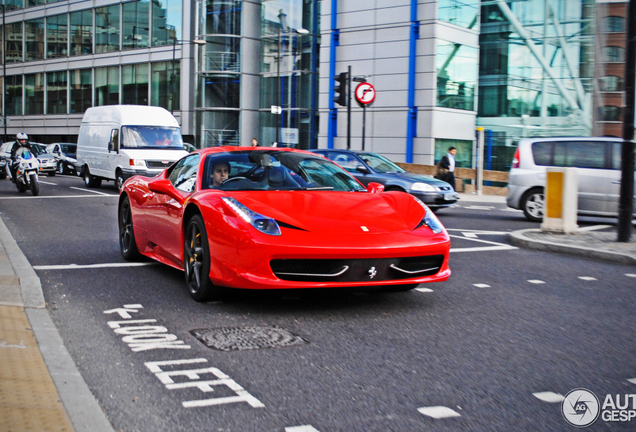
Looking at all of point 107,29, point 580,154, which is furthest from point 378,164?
point 107,29

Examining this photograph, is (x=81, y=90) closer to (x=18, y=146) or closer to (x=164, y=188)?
(x=18, y=146)

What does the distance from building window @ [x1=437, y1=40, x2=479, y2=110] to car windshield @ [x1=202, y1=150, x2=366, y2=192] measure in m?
24.6

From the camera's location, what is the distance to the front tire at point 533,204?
14.8m

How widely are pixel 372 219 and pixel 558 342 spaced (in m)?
1.68

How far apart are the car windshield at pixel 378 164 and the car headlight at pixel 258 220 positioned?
10.4m

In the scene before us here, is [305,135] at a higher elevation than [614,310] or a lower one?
higher

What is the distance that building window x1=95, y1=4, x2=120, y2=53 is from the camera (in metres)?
52.8

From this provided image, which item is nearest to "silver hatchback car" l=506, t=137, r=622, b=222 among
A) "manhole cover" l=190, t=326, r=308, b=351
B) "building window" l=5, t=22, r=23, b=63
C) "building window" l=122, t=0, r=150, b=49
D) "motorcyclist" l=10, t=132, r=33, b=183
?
"manhole cover" l=190, t=326, r=308, b=351

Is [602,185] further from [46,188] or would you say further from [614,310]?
[46,188]

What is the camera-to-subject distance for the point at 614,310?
→ 20.0 feet

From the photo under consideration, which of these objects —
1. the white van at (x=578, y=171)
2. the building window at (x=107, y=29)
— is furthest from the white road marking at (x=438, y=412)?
the building window at (x=107, y=29)

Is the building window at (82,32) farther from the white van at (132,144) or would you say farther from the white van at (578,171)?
the white van at (578,171)

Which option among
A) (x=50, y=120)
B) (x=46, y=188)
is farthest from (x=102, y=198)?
(x=50, y=120)

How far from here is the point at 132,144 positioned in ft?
69.1
